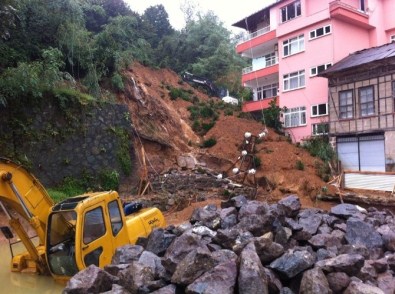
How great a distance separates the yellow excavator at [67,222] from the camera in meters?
8.21

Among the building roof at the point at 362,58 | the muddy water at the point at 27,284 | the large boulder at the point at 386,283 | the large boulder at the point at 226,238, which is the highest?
the building roof at the point at 362,58

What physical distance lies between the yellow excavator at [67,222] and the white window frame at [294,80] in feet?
77.0

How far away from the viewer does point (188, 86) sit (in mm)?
36250

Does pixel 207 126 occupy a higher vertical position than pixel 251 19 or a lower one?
lower

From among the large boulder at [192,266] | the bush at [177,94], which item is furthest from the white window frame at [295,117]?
the large boulder at [192,266]

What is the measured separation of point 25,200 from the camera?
346 inches

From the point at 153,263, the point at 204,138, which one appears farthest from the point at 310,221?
the point at 204,138

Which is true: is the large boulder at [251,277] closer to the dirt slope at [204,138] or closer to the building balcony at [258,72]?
the dirt slope at [204,138]

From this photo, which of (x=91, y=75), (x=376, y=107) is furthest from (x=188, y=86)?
(x=376, y=107)

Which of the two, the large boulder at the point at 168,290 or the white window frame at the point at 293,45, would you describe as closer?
the large boulder at the point at 168,290

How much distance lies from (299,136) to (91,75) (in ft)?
49.7

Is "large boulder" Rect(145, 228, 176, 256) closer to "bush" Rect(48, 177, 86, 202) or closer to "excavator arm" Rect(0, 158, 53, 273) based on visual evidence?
"excavator arm" Rect(0, 158, 53, 273)

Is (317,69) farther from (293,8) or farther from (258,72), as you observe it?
(258,72)

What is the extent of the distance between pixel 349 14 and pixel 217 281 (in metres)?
26.0
